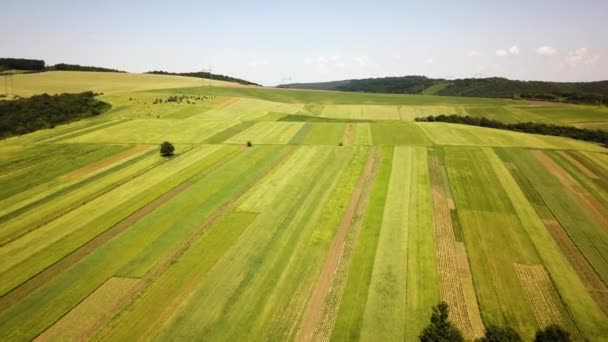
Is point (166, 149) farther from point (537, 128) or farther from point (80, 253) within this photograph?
point (537, 128)

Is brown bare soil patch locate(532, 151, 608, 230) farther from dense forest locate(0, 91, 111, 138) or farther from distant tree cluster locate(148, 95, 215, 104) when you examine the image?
dense forest locate(0, 91, 111, 138)

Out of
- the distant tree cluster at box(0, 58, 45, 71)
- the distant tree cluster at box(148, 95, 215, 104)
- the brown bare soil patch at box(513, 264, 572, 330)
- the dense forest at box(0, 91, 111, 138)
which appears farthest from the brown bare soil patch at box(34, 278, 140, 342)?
the distant tree cluster at box(0, 58, 45, 71)

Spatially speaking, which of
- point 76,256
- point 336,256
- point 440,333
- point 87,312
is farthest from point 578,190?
point 76,256

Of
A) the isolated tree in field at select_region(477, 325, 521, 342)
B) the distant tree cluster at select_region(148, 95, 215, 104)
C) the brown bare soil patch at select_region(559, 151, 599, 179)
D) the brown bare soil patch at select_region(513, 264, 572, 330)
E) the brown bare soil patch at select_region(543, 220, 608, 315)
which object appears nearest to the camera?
the isolated tree in field at select_region(477, 325, 521, 342)

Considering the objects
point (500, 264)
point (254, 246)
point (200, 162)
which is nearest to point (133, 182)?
point (200, 162)

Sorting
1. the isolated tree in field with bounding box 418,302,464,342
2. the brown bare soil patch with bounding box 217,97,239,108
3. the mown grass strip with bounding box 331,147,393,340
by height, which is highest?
the brown bare soil patch with bounding box 217,97,239,108

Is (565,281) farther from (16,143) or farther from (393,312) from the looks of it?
(16,143)

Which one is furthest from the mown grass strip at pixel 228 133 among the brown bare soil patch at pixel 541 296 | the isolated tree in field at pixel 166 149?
the brown bare soil patch at pixel 541 296
